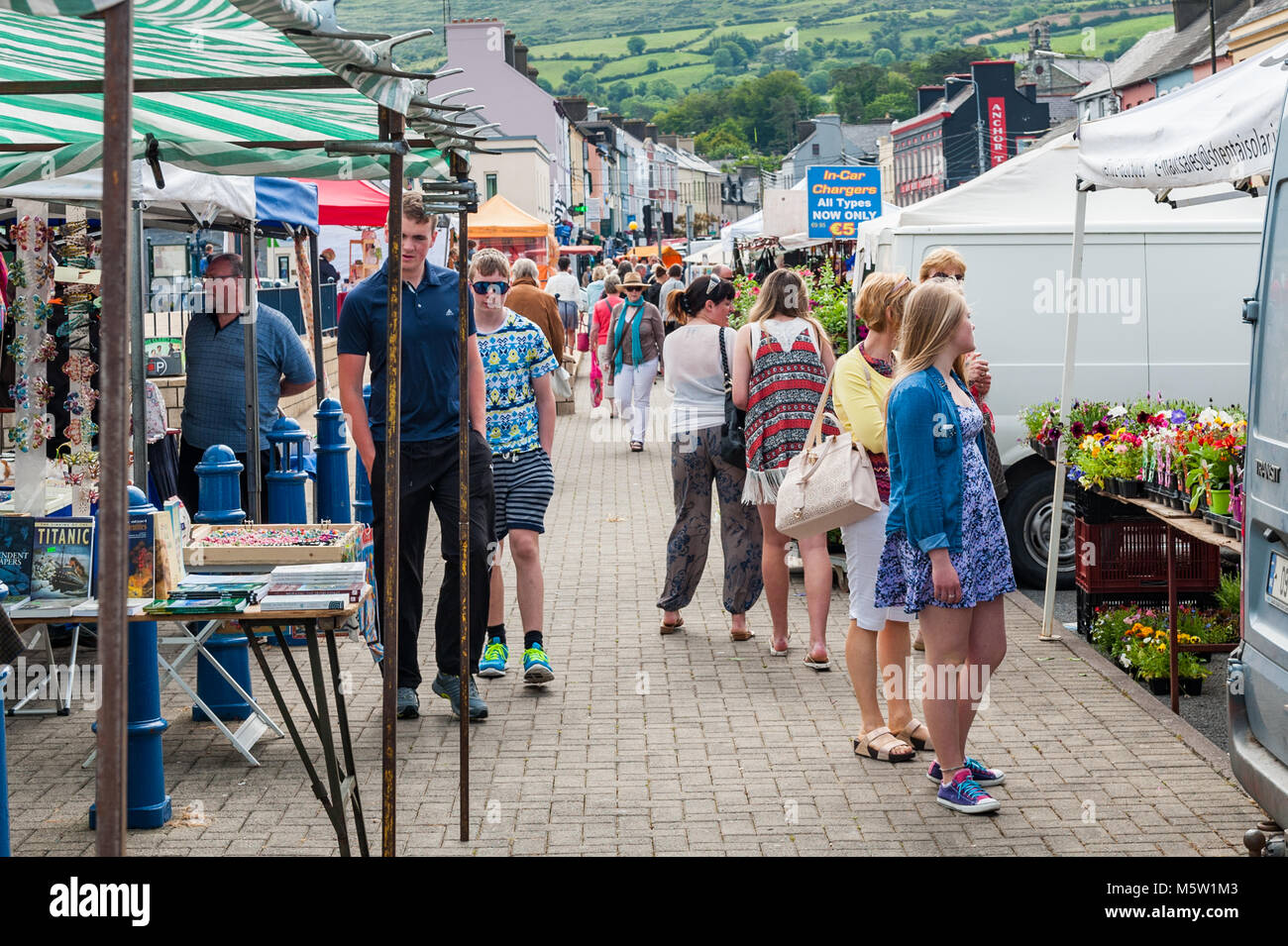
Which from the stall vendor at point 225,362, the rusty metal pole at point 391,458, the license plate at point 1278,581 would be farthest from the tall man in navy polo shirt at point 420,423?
the license plate at point 1278,581

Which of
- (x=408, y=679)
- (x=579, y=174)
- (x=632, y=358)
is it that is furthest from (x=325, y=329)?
(x=579, y=174)

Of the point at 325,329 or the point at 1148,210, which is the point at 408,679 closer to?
the point at 1148,210

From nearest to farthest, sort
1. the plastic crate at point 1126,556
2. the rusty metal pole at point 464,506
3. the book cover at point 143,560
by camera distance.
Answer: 1. the book cover at point 143,560
2. the rusty metal pole at point 464,506
3. the plastic crate at point 1126,556

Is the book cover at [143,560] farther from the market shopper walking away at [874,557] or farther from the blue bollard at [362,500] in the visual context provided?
the blue bollard at [362,500]

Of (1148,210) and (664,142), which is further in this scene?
(664,142)

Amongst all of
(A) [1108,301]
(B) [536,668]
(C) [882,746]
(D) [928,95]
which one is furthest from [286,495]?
(D) [928,95]

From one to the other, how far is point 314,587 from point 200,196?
3405 mm

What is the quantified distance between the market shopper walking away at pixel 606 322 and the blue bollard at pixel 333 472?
11978 mm

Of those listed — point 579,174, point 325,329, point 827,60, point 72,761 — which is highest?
point 827,60

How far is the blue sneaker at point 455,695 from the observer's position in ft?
22.0

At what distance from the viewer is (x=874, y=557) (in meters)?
6.32

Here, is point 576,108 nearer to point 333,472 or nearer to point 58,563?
point 333,472
